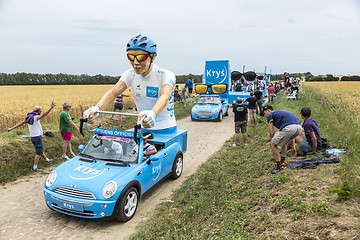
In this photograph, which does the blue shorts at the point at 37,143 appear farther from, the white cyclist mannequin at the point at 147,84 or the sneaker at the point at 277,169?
the sneaker at the point at 277,169

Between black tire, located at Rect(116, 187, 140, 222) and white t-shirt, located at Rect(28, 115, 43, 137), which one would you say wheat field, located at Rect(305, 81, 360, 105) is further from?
white t-shirt, located at Rect(28, 115, 43, 137)

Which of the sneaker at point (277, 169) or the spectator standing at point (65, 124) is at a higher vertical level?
the spectator standing at point (65, 124)

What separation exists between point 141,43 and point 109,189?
11.6 ft

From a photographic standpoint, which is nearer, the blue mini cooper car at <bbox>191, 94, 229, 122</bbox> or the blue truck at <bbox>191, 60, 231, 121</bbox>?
the blue mini cooper car at <bbox>191, 94, 229, 122</bbox>

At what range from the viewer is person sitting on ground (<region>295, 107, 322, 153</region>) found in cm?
653

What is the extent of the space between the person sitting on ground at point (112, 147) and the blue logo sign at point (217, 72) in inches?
624

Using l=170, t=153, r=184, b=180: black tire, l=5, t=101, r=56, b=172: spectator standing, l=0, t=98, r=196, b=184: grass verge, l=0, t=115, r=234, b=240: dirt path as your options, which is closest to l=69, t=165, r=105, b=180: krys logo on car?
l=0, t=115, r=234, b=240: dirt path

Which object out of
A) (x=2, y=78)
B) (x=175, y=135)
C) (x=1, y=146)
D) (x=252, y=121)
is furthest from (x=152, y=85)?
(x=2, y=78)

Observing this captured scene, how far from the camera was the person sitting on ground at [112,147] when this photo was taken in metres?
5.72

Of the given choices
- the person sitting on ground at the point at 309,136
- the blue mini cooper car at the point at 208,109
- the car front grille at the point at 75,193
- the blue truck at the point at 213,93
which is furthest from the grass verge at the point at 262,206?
the blue truck at the point at 213,93

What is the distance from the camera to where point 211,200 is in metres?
5.58

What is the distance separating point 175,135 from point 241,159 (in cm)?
263

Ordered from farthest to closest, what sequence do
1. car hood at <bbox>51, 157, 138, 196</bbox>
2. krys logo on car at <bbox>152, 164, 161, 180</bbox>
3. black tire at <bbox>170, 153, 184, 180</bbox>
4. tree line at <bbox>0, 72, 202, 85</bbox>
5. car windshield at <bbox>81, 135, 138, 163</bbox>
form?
1. tree line at <bbox>0, 72, 202, 85</bbox>
2. black tire at <bbox>170, 153, 184, 180</bbox>
3. krys logo on car at <bbox>152, 164, 161, 180</bbox>
4. car windshield at <bbox>81, 135, 138, 163</bbox>
5. car hood at <bbox>51, 157, 138, 196</bbox>

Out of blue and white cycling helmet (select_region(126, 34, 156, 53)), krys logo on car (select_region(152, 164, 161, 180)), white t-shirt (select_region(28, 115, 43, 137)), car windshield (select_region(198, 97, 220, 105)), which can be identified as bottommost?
krys logo on car (select_region(152, 164, 161, 180))
